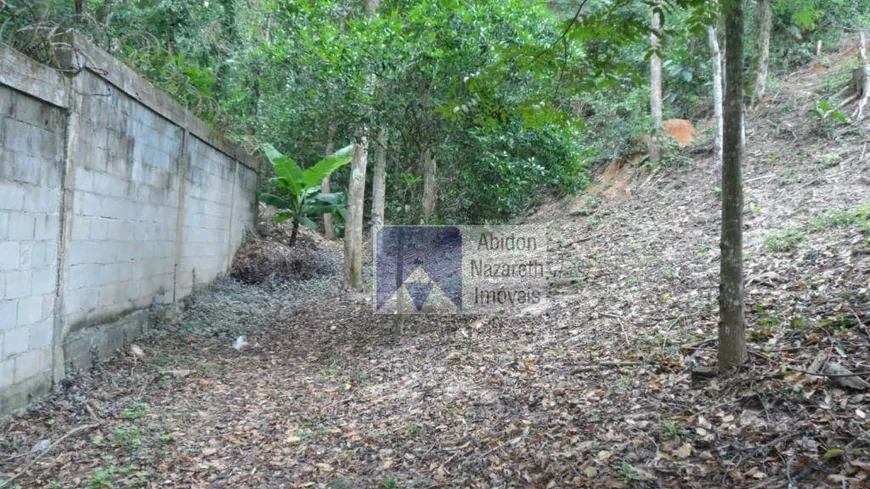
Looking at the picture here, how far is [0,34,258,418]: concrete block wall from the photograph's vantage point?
3814mm

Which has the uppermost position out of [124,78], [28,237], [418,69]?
[418,69]

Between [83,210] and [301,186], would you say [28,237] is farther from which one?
[301,186]

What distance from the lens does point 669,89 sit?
12172mm

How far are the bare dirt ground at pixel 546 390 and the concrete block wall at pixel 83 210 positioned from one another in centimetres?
40

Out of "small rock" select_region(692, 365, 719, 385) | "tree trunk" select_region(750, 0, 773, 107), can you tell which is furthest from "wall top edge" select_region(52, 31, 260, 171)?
"tree trunk" select_region(750, 0, 773, 107)

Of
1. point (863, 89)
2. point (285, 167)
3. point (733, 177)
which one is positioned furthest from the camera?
point (285, 167)

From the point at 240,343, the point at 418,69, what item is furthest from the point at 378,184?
the point at 240,343

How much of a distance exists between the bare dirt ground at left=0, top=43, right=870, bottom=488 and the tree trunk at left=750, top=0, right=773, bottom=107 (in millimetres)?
3135

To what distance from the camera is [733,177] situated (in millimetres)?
3123

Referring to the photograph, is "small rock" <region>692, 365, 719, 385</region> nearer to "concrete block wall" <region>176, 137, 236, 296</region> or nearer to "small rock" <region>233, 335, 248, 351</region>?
"small rock" <region>233, 335, 248, 351</region>

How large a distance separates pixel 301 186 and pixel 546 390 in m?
7.34

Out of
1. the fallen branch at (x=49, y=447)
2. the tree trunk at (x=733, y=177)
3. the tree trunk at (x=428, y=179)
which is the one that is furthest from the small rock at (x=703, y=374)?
the fallen branch at (x=49, y=447)

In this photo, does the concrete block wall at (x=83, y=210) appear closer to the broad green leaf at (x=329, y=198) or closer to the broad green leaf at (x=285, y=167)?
the broad green leaf at (x=285, y=167)

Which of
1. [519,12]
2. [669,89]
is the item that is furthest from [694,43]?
[519,12]
